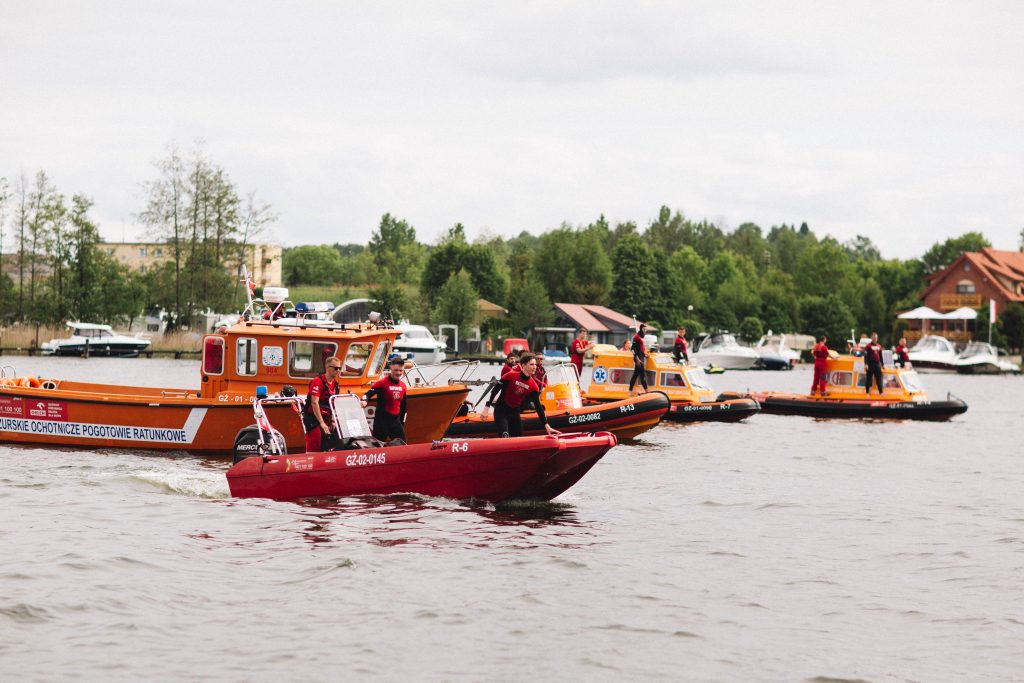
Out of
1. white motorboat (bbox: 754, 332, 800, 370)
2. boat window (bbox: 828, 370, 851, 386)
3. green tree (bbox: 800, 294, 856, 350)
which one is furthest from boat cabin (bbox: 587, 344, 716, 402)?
green tree (bbox: 800, 294, 856, 350)

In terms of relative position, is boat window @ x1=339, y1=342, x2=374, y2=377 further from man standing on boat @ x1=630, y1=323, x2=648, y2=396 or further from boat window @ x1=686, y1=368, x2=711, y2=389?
boat window @ x1=686, y1=368, x2=711, y2=389

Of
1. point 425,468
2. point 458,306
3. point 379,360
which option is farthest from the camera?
point 458,306

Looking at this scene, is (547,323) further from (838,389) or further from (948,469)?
(948,469)

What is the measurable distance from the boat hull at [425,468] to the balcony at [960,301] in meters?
96.3

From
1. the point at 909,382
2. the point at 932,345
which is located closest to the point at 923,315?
the point at 932,345

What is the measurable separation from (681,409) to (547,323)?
68.4 metres

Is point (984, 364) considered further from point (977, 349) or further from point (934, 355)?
point (934, 355)

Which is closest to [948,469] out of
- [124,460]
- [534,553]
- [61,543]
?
[534,553]

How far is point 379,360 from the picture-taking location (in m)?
22.5

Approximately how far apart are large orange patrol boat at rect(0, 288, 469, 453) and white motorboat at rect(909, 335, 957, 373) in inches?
2841

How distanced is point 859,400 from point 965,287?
253 ft

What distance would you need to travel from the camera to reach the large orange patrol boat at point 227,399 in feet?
71.2

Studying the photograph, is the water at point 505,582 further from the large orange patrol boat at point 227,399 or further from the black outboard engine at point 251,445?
the large orange patrol boat at point 227,399

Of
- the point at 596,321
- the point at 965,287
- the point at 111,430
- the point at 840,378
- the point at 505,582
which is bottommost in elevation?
the point at 505,582
